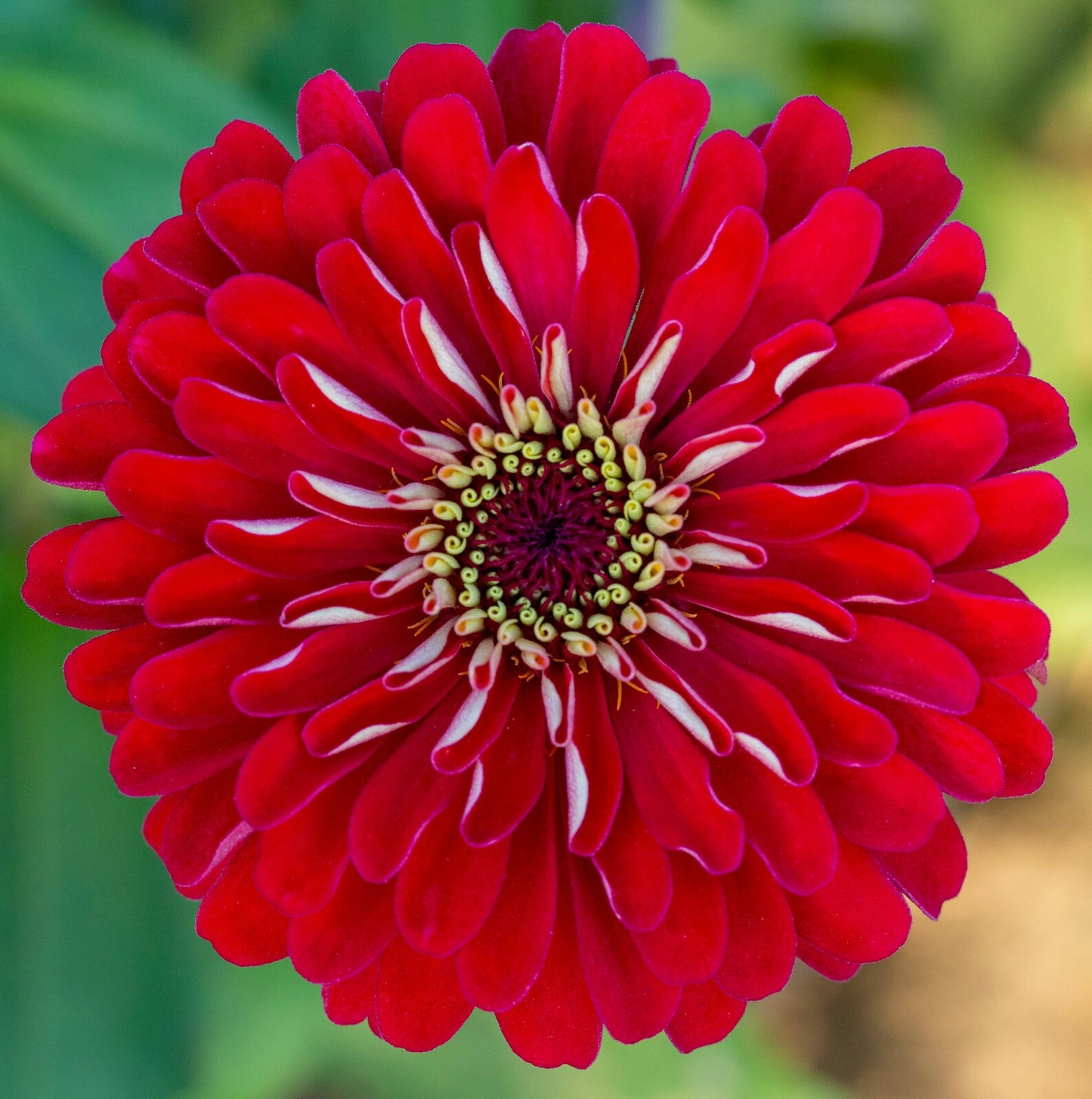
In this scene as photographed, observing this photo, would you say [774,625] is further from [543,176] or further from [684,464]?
[543,176]

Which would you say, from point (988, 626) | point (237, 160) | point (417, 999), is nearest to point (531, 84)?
point (237, 160)

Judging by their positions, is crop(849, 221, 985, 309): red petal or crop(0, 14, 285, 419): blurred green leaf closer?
crop(849, 221, 985, 309): red petal

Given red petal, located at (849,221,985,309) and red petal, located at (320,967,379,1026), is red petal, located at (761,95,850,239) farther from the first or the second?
red petal, located at (320,967,379,1026)

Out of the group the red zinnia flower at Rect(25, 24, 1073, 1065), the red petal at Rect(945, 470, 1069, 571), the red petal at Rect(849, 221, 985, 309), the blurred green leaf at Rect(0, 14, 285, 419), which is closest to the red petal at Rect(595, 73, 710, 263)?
the red zinnia flower at Rect(25, 24, 1073, 1065)

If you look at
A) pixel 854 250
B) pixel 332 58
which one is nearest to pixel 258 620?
pixel 854 250

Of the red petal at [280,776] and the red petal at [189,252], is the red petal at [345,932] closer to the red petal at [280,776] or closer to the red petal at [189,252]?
the red petal at [280,776]

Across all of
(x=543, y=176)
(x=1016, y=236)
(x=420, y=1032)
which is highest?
(x=1016, y=236)

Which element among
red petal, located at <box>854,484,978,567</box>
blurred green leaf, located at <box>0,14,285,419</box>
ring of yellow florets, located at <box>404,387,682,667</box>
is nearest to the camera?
red petal, located at <box>854,484,978,567</box>
